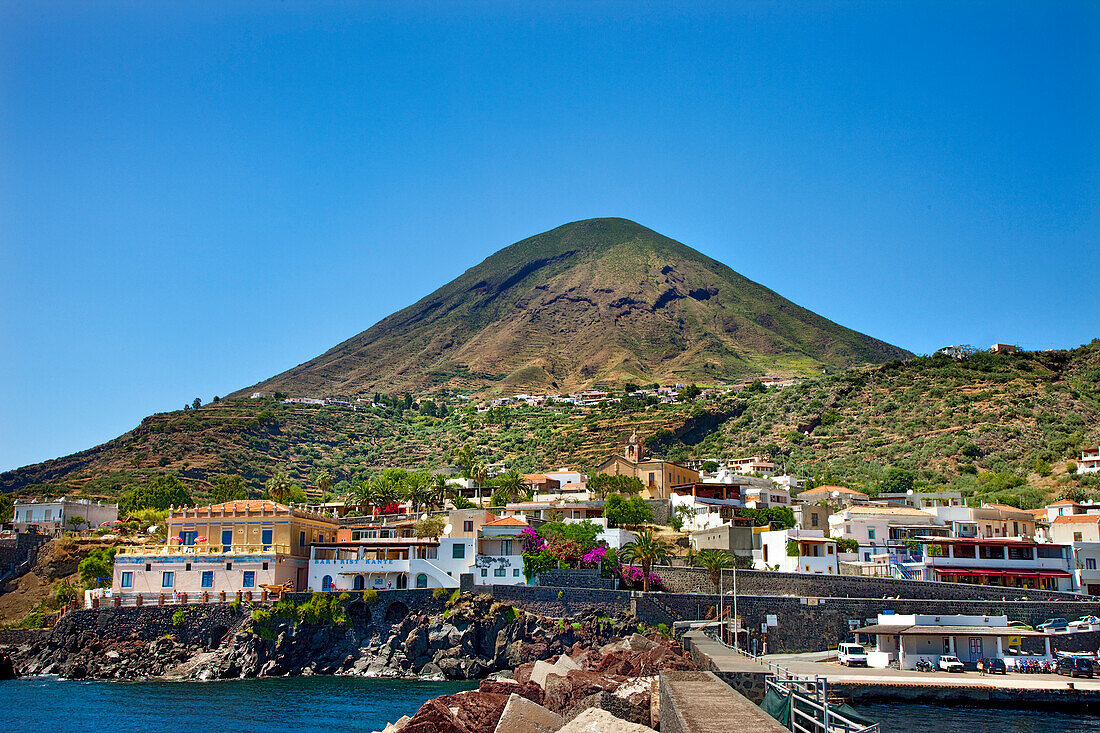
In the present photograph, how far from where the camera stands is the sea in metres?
36.8

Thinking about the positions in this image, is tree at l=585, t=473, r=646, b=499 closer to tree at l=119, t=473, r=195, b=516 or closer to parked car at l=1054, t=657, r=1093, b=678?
parked car at l=1054, t=657, r=1093, b=678

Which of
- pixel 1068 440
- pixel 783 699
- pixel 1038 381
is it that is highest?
pixel 1038 381

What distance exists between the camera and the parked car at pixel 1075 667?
4413 centimetres

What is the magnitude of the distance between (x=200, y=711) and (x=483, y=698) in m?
16.2

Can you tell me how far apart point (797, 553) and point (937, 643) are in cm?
1304

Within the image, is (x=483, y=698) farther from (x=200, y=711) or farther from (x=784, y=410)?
(x=784, y=410)

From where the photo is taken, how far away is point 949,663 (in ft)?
148

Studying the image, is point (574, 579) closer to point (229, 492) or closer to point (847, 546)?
point (847, 546)

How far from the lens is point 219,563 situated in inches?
2248

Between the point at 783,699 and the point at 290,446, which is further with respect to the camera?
the point at 290,446

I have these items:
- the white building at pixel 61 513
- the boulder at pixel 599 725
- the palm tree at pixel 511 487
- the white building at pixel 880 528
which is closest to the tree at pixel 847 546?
the white building at pixel 880 528

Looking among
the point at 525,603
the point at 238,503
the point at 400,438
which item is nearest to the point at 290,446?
the point at 400,438

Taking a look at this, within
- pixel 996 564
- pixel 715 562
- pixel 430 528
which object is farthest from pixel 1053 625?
pixel 430 528

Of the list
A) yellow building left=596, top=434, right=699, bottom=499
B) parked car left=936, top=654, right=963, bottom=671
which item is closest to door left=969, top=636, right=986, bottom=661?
parked car left=936, top=654, right=963, bottom=671
